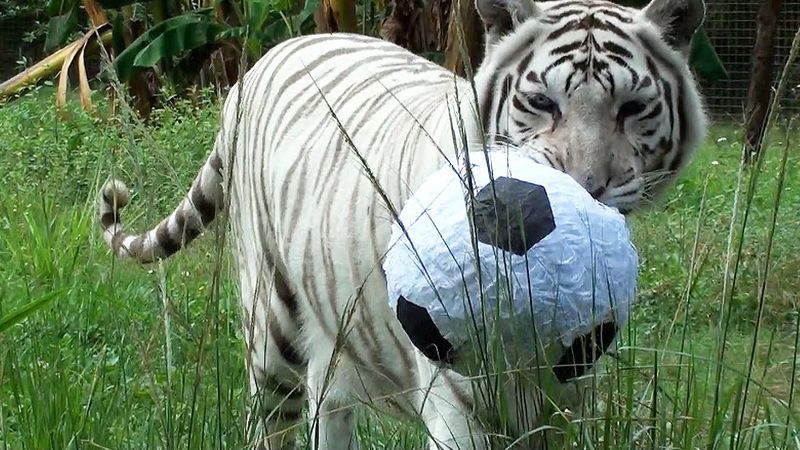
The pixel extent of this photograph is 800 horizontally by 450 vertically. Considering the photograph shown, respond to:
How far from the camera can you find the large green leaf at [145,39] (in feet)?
28.7

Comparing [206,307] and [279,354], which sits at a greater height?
[206,307]

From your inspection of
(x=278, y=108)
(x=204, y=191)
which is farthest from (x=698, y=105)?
(x=204, y=191)

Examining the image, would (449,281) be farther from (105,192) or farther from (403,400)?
(105,192)

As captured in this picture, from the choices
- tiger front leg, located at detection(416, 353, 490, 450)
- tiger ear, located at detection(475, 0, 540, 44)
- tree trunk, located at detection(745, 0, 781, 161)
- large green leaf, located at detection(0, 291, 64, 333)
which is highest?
tiger ear, located at detection(475, 0, 540, 44)

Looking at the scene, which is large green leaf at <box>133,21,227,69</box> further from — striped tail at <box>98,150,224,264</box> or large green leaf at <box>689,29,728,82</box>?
striped tail at <box>98,150,224,264</box>

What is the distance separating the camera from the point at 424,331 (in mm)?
1686

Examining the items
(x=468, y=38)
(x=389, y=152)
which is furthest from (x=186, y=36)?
(x=389, y=152)

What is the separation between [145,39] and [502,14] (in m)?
6.89

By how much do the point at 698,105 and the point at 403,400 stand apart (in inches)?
29.9

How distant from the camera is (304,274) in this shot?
265 centimetres

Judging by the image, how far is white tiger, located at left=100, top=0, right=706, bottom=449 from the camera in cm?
197

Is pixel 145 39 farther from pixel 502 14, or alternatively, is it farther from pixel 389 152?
pixel 502 14

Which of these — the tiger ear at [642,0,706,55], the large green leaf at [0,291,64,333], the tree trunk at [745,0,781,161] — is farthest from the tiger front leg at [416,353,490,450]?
the tree trunk at [745,0,781,161]

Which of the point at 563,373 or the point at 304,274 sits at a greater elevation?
the point at 563,373
